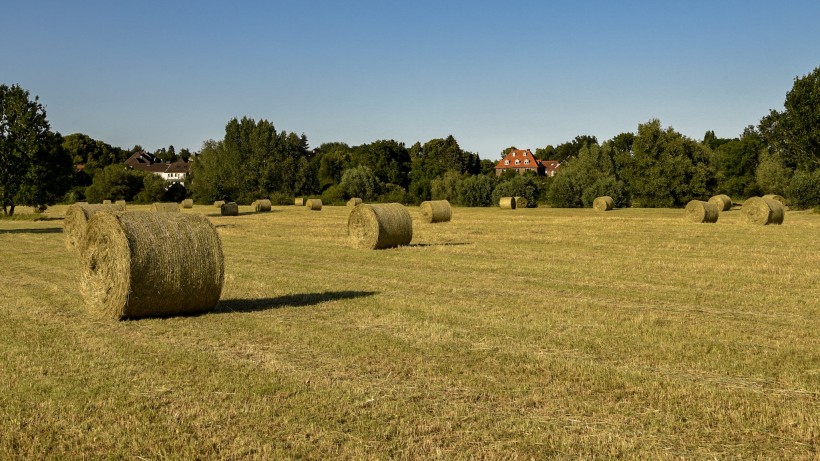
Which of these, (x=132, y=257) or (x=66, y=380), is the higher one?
(x=132, y=257)

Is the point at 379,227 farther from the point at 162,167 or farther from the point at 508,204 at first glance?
the point at 162,167

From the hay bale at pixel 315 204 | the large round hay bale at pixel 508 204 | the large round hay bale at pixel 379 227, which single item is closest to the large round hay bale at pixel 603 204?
the large round hay bale at pixel 508 204

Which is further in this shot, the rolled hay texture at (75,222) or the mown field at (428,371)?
the rolled hay texture at (75,222)

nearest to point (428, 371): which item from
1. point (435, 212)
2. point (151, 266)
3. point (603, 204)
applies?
point (151, 266)

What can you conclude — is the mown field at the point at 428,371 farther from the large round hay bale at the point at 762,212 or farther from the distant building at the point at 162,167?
the distant building at the point at 162,167

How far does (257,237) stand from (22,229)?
1686 centimetres

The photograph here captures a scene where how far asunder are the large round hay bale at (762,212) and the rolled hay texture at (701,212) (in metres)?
2.12

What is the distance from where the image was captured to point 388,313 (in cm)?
1236

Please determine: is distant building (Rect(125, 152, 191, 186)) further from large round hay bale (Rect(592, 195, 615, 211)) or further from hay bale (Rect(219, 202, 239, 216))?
large round hay bale (Rect(592, 195, 615, 211))

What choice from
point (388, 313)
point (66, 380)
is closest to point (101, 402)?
point (66, 380)

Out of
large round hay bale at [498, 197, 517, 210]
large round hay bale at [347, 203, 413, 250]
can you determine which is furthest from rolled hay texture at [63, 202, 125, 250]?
large round hay bale at [498, 197, 517, 210]

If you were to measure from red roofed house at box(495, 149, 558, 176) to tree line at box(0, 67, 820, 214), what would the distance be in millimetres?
26291

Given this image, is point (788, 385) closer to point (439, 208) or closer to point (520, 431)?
point (520, 431)

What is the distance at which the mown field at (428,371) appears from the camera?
6.29 m
